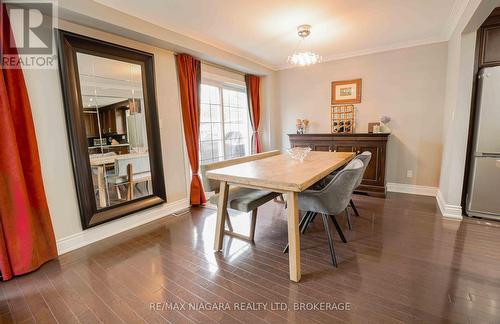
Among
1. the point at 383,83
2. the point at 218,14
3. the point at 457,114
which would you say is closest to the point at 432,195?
the point at 457,114

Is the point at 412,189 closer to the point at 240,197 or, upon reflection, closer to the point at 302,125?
the point at 302,125

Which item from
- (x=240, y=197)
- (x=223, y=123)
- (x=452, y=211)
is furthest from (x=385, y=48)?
(x=240, y=197)

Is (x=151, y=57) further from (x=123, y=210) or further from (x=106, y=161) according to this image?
(x=123, y=210)

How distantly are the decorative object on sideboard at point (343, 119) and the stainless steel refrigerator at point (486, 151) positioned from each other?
5.66 feet

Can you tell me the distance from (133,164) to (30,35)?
153 centimetres

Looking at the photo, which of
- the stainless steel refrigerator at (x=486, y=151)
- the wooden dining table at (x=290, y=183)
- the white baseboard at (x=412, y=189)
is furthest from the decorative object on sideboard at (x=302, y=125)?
the wooden dining table at (x=290, y=183)

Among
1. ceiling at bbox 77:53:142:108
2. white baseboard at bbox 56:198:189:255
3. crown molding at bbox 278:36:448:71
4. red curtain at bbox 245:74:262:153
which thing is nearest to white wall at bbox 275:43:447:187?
crown molding at bbox 278:36:448:71

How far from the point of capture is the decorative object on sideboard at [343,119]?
424cm

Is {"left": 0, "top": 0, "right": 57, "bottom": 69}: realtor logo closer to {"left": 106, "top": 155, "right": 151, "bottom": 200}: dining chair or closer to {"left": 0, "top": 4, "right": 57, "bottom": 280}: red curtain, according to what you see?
{"left": 0, "top": 4, "right": 57, "bottom": 280}: red curtain

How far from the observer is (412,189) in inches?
154

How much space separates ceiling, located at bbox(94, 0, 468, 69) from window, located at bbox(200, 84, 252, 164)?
2.70 ft

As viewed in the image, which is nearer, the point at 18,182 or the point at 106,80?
the point at 18,182

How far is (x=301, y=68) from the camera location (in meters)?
4.66

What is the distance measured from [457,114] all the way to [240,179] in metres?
2.83
